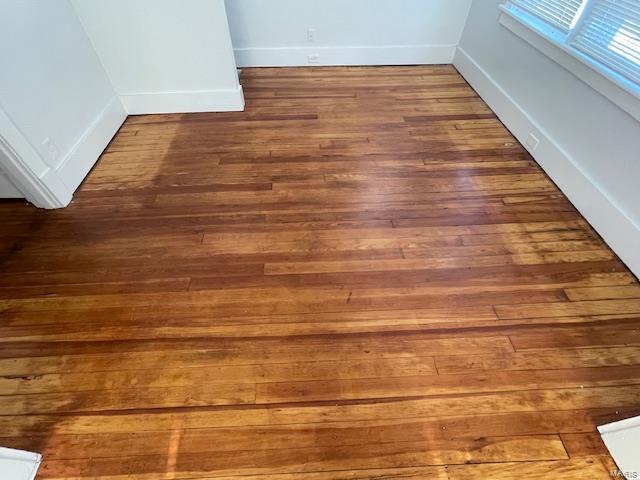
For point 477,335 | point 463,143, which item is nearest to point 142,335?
point 477,335

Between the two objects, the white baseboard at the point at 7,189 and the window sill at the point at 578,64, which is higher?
the window sill at the point at 578,64

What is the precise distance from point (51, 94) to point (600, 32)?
3.02 meters

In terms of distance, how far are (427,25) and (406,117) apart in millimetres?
1174

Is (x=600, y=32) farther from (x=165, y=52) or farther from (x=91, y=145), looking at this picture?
(x=91, y=145)

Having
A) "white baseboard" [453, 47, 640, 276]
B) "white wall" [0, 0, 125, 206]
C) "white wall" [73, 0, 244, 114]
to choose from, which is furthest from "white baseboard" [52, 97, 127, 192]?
"white baseboard" [453, 47, 640, 276]

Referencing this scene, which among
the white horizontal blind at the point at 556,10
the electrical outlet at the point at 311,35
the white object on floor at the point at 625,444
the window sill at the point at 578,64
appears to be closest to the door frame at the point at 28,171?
the electrical outlet at the point at 311,35

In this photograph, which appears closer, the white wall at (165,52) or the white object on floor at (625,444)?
the white object on floor at (625,444)

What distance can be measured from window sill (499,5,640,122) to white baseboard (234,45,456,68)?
33.6 inches

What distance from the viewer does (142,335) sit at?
1363 millimetres

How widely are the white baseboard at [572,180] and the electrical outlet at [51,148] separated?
2954 mm

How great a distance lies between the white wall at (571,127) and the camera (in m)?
1.60

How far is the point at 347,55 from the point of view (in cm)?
321

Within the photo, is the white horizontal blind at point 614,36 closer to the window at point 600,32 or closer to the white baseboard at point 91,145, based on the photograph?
the window at point 600,32

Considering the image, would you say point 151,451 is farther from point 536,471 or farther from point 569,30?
point 569,30
